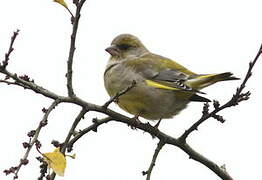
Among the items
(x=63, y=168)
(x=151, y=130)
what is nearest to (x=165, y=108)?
(x=151, y=130)

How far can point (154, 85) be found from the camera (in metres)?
5.90

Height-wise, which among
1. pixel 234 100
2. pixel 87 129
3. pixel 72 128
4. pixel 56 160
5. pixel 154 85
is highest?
pixel 154 85

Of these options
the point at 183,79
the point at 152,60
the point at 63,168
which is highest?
the point at 152,60

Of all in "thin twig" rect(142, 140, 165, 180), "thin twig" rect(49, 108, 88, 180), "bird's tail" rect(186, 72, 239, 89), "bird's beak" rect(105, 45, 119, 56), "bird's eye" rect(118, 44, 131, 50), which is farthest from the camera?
"bird's eye" rect(118, 44, 131, 50)

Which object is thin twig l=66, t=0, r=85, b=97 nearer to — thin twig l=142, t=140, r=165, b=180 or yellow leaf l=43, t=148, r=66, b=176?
yellow leaf l=43, t=148, r=66, b=176

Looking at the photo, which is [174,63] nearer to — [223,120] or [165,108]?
[165,108]

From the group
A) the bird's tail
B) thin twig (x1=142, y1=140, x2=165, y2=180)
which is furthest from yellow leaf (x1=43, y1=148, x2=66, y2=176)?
the bird's tail

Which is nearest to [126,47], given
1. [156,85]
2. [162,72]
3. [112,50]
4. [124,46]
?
[124,46]

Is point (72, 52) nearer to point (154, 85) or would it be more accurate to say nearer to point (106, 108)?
point (106, 108)

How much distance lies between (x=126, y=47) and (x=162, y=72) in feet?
3.61

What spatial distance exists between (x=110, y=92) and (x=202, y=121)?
2369 millimetres

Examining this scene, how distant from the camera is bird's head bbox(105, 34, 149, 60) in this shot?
22.8ft

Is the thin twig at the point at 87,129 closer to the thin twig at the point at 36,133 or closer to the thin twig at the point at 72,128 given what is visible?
the thin twig at the point at 72,128

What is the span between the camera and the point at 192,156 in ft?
13.9
